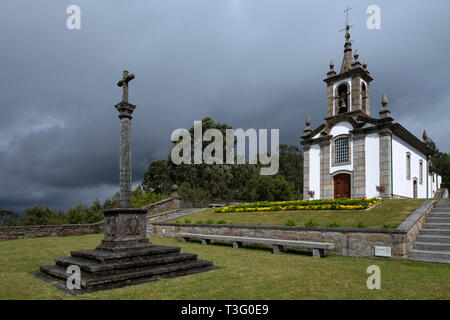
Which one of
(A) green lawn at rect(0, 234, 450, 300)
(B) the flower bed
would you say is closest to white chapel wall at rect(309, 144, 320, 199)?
(B) the flower bed

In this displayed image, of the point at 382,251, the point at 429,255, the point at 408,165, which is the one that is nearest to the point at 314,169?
the point at 408,165

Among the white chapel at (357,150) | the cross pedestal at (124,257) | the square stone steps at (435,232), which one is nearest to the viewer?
the cross pedestal at (124,257)

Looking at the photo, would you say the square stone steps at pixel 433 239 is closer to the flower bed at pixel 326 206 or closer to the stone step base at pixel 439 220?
the stone step base at pixel 439 220

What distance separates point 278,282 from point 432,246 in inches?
243

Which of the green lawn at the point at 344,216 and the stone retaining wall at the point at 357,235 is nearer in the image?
the stone retaining wall at the point at 357,235

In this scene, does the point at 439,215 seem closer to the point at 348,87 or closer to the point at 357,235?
the point at 357,235

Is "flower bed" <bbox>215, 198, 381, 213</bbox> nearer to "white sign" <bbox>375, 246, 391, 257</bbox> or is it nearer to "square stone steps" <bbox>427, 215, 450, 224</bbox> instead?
"square stone steps" <bbox>427, 215, 450, 224</bbox>

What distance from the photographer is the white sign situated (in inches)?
360

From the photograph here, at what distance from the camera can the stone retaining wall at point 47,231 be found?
51.0ft

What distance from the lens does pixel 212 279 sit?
6.73 metres

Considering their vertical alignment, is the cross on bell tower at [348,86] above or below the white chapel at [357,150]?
above

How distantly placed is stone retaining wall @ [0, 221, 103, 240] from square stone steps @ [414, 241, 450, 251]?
17019mm

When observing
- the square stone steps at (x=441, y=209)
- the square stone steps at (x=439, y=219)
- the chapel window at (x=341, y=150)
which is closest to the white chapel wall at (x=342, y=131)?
the chapel window at (x=341, y=150)

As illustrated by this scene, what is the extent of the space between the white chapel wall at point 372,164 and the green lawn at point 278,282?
492 inches
